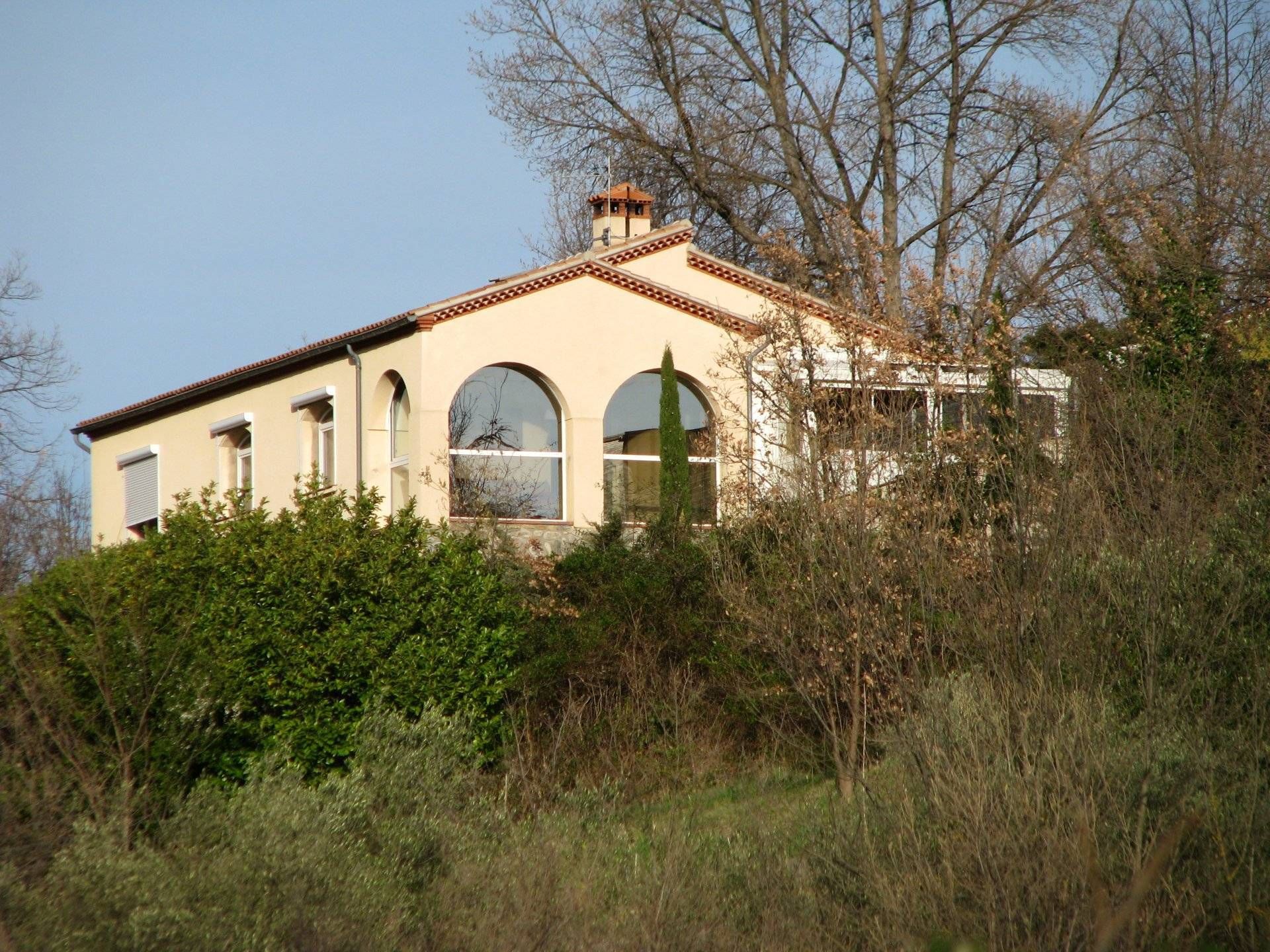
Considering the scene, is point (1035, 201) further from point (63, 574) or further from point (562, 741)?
point (63, 574)

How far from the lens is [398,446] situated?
20234 mm

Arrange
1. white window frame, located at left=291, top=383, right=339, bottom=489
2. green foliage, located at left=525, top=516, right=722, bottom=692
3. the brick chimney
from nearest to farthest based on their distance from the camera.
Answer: green foliage, located at left=525, top=516, right=722, bottom=692 → white window frame, located at left=291, top=383, right=339, bottom=489 → the brick chimney

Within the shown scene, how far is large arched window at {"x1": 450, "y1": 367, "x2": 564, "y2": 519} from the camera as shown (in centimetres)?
1969

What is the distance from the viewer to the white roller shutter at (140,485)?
25.3 m

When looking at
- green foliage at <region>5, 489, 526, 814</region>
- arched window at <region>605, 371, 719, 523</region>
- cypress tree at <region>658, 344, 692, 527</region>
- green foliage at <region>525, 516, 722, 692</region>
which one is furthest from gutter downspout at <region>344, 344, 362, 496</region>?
green foliage at <region>5, 489, 526, 814</region>

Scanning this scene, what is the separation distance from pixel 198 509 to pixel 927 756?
7464 mm

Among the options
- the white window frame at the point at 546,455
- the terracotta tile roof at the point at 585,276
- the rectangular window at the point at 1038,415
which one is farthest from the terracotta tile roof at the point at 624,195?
the rectangular window at the point at 1038,415

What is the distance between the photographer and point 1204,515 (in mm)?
13617

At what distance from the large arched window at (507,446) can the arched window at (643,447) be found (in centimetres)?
83

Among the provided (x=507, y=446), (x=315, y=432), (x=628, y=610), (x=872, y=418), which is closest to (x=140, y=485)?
(x=315, y=432)

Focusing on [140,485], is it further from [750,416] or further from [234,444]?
[750,416]

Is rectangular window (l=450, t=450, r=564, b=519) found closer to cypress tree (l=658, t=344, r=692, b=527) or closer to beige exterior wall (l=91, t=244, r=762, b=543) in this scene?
beige exterior wall (l=91, t=244, r=762, b=543)

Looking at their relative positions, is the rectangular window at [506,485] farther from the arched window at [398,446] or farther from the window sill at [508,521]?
the arched window at [398,446]

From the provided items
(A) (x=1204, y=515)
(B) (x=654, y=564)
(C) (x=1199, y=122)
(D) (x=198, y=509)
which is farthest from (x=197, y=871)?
(C) (x=1199, y=122)
